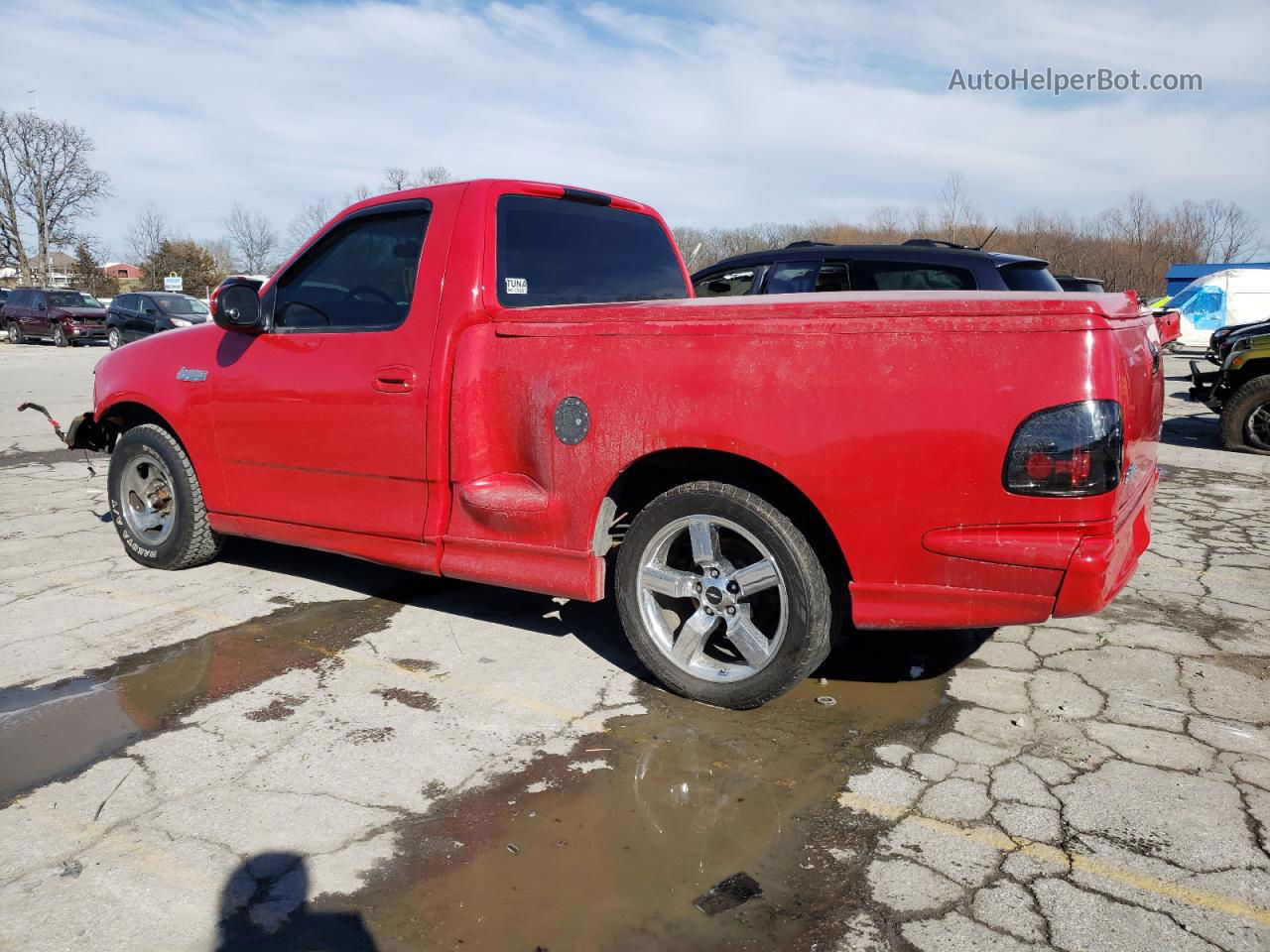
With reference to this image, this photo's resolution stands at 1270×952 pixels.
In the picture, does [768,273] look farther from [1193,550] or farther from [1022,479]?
[1022,479]

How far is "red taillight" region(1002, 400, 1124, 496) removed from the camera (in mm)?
2637

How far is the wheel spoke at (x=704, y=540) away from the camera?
10.8 feet

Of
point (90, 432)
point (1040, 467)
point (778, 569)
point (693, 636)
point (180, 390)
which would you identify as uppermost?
point (180, 390)

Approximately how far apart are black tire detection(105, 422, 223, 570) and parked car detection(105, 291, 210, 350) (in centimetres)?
2121

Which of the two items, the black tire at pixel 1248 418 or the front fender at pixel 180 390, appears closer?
the front fender at pixel 180 390

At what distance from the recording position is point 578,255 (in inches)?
170

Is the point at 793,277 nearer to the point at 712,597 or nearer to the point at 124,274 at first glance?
the point at 712,597

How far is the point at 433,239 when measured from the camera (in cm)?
392

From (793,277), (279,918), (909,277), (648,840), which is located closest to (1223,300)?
(909,277)

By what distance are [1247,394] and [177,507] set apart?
922 cm

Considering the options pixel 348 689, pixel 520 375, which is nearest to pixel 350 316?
pixel 520 375

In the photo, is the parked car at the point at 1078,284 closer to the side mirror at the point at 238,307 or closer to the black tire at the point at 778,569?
the black tire at the point at 778,569

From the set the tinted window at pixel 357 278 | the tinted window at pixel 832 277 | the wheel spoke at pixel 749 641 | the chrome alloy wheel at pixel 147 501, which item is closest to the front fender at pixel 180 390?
the chrome alloy wheel at pixel 147 501

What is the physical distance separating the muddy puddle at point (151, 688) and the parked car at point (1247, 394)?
8330mm
